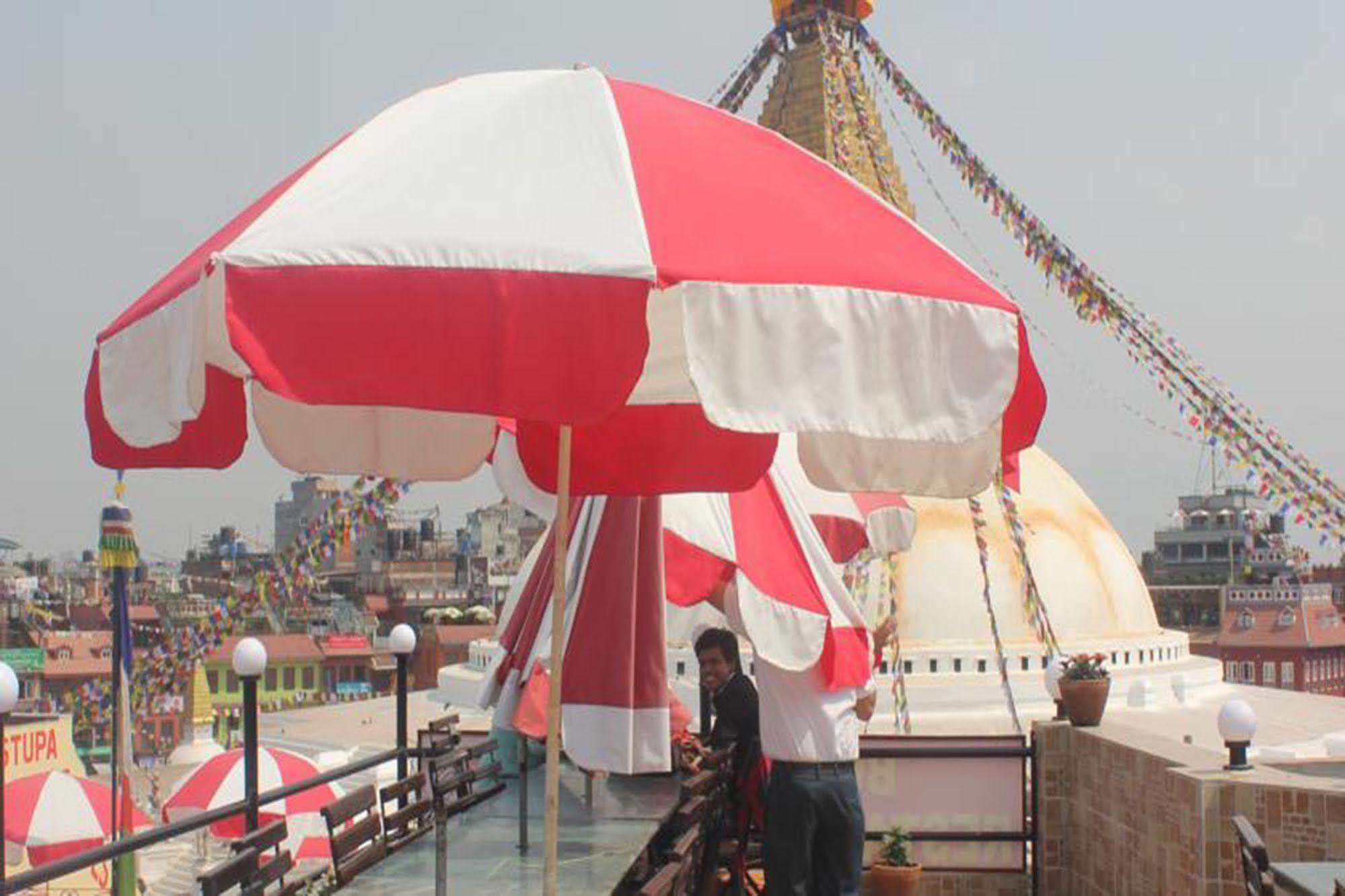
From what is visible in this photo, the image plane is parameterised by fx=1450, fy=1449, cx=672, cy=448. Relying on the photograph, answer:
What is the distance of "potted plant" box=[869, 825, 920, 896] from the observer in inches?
291

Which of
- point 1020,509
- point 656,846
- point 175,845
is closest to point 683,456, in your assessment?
point 656,846

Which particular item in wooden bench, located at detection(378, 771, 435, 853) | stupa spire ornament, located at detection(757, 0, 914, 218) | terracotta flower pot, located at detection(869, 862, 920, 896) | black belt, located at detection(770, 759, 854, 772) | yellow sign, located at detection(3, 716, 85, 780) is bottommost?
yellow sign, located at detection(3, 716, 85, 780)

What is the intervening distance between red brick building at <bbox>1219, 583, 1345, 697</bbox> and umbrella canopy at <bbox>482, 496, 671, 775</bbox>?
5618 centimetres

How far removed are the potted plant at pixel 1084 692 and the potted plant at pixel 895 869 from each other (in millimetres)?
1084

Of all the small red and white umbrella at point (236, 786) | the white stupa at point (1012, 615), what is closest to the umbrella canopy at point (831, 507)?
the small red and white umbrella at point (236, 786)

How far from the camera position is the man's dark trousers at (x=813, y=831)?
552 cm

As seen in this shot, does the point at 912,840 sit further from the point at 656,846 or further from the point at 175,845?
the point at 175,845

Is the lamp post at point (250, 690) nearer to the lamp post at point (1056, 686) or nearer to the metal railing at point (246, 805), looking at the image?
the metal railing at point (246, 805)

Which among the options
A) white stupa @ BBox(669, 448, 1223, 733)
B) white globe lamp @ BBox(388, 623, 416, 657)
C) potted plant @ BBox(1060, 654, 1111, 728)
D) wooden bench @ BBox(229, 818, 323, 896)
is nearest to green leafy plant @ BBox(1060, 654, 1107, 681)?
potted plant @ BBox(1060, 654, 1111, 728)

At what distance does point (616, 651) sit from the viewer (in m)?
5.68

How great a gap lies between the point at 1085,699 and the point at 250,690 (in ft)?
13.7

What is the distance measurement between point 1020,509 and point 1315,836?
60.7 feet

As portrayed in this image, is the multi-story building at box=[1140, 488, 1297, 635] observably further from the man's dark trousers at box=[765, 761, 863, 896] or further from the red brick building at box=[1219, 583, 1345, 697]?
the man's dark trousers at box=[765, 761, 863, 896]

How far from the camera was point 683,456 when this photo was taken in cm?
552
